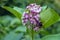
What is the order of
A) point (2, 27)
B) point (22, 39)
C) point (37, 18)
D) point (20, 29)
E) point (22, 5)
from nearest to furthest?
1. point (37, 18)
2. point (22, 39)
3. point (20, 29)
4. point (2, 27)
5. point (22, 5)

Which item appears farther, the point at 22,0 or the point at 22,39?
the point at 22,0

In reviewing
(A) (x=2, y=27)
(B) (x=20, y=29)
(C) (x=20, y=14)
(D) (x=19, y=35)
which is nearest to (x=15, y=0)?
(A) (x=2, y=27)

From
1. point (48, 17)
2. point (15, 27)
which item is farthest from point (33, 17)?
point (15, 27)

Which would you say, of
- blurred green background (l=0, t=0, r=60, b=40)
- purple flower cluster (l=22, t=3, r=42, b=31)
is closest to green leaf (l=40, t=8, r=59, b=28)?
purple flower cluster (l=22, t=3, r=42, b=31)

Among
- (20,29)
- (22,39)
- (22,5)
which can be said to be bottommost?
(22,39)

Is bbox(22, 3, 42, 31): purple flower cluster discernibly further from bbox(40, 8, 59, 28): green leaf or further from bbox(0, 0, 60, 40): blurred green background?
bbox(0, 0, 60, 40): blurred green background

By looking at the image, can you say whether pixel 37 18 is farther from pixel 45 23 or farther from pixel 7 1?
pixel 7 1

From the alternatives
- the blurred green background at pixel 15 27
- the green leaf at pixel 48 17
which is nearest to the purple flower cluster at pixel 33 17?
the green leaf at pixel 48 17

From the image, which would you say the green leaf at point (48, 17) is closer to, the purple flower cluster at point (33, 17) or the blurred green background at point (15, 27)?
the purple flower cluster at point (33, 17)
